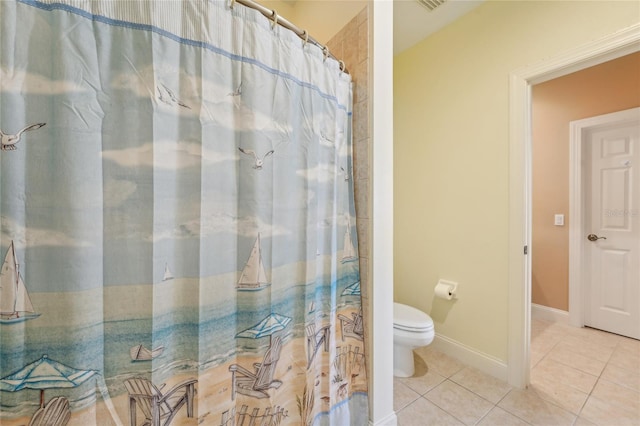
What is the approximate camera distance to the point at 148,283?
733 millimetres

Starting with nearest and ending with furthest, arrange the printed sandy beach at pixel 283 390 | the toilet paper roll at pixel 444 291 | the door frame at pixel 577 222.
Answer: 1. the printed sandy beach at pixel 283 390
2. the toilet paper roll at pixel 444 291
3. the door frame at pixel 577 222

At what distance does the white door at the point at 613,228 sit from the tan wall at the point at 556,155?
170mm

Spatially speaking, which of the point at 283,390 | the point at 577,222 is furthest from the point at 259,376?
the point at 577,222

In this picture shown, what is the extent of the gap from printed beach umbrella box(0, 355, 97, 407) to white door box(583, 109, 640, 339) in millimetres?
3705

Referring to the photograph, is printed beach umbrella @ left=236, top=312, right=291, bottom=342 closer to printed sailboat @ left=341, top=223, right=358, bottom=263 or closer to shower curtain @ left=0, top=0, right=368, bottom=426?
shower curtain @ left=0, top=0, right=368, bottom=426

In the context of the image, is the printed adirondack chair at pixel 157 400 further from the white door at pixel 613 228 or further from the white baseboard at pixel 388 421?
the white door at pixel 613 228

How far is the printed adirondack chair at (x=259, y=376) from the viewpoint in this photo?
35.9 inches

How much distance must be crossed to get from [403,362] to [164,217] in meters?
1.79

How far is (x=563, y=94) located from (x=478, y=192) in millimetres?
Answer: 1788

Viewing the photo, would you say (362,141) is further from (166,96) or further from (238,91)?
(166,96)

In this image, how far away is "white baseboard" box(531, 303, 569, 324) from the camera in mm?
2597

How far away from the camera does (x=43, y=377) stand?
62 centimetres

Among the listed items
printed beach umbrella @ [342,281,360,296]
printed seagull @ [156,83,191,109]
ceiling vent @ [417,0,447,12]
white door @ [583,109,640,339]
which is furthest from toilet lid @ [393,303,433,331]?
ceiling vent @ [417,0,447,12]

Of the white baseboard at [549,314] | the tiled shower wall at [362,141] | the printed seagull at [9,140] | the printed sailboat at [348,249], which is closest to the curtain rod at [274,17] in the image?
the tiled shower wall at [362,141]
